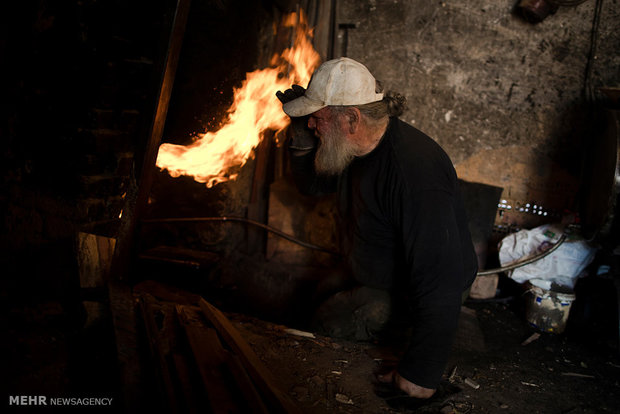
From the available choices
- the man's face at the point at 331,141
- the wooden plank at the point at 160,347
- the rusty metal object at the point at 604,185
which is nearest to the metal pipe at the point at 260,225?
the wooden plank at the point at 160,347

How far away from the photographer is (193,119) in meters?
3.33

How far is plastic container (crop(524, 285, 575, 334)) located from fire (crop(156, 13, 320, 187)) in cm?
288

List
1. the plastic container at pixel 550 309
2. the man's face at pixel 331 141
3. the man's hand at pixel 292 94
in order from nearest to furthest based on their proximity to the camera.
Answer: the man's face at pixel 331 141 < the man's hand at pixel 292 94 < the plastic container at pixel 550 309

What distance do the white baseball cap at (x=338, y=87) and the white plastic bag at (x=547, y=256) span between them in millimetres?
2462

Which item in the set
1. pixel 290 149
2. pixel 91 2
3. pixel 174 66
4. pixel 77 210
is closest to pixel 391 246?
pixel 290 149

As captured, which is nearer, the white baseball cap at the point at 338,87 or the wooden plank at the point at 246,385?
the wooden plank at the point at 246,385

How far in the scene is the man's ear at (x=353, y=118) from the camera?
98.9 inches

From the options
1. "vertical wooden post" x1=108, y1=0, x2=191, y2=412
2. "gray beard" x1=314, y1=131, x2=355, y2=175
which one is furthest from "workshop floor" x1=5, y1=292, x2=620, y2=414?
"gray beard" x1=314, y1=131, x2=355, y2=175

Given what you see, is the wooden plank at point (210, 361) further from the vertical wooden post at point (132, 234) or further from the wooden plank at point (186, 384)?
the vertical wooden post at point (132, 234)

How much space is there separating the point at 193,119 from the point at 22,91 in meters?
1.16

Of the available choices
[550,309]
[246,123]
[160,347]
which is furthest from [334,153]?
[550,309]

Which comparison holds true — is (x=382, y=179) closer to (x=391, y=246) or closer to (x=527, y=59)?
(x=391, y=246)

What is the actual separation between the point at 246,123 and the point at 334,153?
1.32m

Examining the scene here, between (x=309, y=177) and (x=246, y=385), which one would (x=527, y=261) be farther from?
(x=246, y=385)
